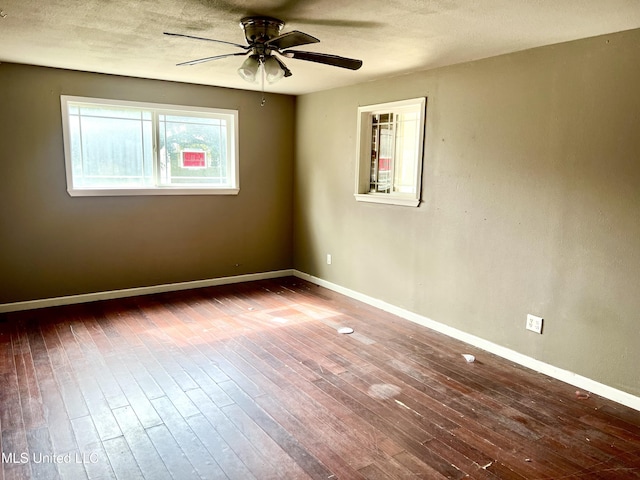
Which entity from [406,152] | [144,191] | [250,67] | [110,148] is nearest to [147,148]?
[110,148]

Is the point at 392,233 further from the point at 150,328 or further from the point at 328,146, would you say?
the point at 150,328

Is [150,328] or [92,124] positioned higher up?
[92,124]

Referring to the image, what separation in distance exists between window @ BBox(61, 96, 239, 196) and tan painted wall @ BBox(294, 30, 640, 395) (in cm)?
180

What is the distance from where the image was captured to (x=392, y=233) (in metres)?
4.48

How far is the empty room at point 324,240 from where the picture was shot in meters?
2.42

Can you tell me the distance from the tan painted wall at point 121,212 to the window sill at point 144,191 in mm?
60

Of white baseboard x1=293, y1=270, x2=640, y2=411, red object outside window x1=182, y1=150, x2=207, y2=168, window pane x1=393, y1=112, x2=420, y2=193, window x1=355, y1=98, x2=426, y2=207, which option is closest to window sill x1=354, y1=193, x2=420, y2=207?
window x1=355, y1=98, x2=426, y2=207

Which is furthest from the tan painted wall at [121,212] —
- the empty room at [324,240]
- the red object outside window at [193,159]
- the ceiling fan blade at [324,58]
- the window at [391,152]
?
the ceiling fan blade at [324,58]

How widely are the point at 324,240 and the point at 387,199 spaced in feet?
4.03

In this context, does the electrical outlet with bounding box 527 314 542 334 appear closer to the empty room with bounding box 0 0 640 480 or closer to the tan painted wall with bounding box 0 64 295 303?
the empty room with bounding box 0 0 640 480

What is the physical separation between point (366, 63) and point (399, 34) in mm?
870

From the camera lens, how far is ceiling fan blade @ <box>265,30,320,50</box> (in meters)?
2.42

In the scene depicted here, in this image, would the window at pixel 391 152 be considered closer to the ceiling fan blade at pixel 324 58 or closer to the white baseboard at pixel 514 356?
A: the white baseboard at pixel 514 356

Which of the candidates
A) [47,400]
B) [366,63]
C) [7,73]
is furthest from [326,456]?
[7,73]
